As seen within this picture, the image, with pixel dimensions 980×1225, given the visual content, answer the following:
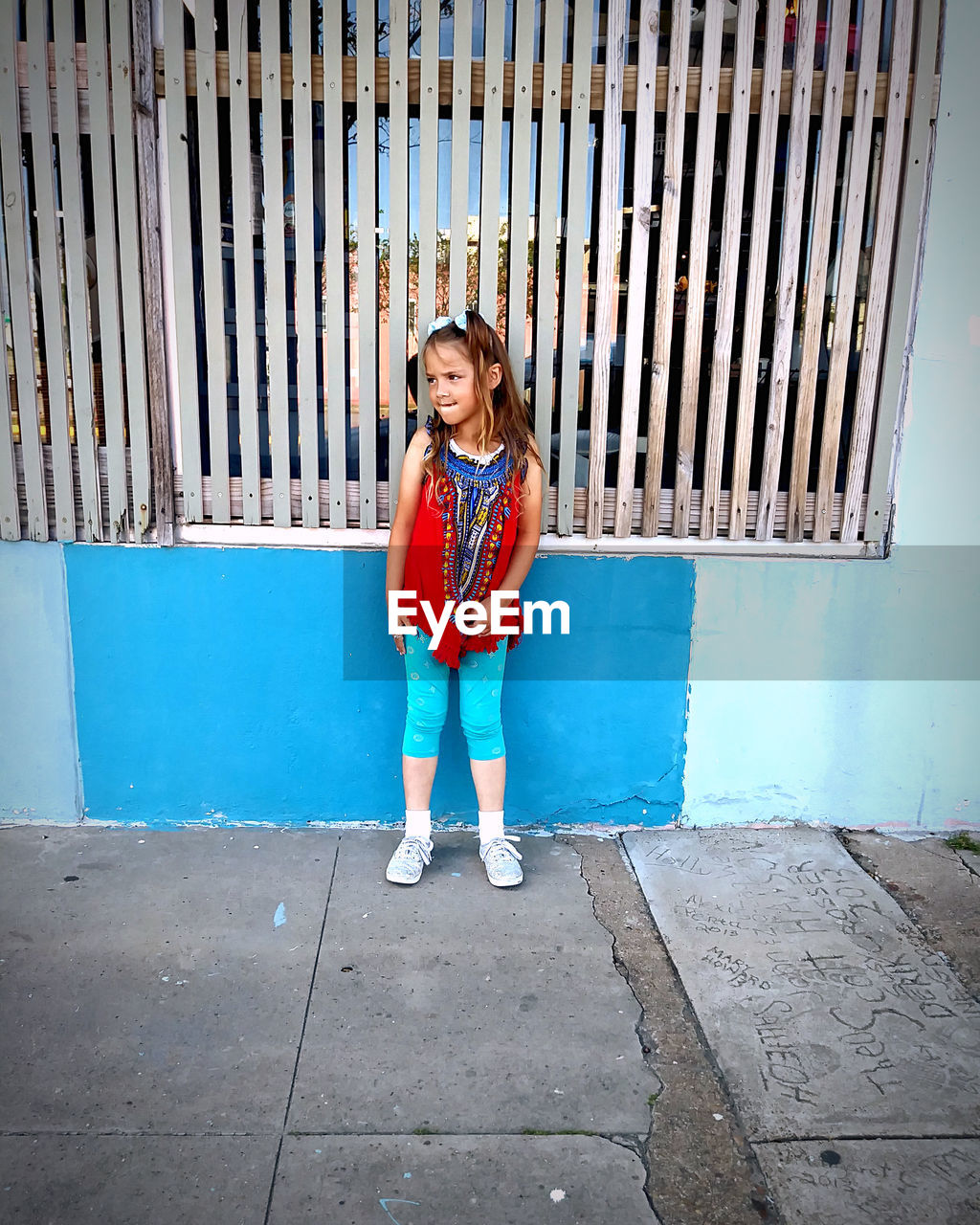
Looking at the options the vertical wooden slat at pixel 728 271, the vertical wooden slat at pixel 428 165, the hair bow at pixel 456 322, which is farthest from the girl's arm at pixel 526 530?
the vertical wooden slat at pixel 728 271

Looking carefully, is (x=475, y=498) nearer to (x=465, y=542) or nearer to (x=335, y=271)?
(x=465, y=542)

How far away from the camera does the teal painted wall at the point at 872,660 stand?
10.7 feet

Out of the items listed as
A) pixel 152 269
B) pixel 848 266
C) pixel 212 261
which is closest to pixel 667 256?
pixel 848 266

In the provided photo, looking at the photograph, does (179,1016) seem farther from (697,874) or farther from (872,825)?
(872,825)

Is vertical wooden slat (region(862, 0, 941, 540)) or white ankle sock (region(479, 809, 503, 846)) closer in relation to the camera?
vertical wooden slat (region(862, 0, 941, 540))

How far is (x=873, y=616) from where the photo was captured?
3377mm

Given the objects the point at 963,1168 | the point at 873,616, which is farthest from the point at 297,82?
the point at 963,1168

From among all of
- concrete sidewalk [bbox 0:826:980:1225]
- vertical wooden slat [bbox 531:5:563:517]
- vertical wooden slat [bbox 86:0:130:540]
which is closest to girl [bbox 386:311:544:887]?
vertical wooden slat [bbox 531:5:563:517]

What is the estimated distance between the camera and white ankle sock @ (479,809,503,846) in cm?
323

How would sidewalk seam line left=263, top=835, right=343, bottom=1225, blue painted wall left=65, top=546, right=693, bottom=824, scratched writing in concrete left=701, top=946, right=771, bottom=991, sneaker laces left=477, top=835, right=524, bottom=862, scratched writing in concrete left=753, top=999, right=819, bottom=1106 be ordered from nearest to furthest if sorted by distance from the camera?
1. sidewalk seam line left=263, top=835, right=343, bottom=1225
2. scratched writing in concrete left=753, top=999, right=819, bottom=1106
3. scratched writing in concrete left=701, top=946, right=771, bottom=991
4. sneaker laces left=477, top=835, right=524, bottom=862
5. blue painted wall left=65, top=546, right=693, bottom=824

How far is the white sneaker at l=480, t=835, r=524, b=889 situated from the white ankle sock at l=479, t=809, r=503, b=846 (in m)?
0.02

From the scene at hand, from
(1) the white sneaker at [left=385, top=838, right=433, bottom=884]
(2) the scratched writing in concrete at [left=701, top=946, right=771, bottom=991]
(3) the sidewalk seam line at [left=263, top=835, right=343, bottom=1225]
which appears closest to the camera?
(3) the sidewalk seam line at [left=263, top=835, right=343, bottom=1225]

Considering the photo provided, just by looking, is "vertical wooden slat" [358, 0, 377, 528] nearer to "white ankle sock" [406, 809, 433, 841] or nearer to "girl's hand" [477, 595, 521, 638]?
"girl's hand" [477, 595, 521, 638]

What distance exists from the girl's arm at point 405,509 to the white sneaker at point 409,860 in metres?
0.90
